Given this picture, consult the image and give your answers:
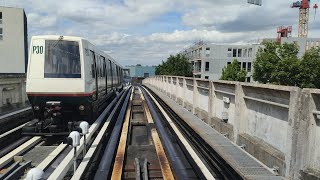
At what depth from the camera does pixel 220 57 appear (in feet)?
262

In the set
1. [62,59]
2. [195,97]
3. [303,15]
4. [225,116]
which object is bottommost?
[225,116]

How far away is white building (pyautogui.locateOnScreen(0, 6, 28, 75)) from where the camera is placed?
74.8m

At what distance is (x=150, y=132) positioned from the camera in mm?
12430

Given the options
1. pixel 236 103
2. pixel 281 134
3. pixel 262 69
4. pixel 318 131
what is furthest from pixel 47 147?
pixel 262 69

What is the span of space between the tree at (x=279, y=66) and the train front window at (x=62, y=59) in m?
35.6

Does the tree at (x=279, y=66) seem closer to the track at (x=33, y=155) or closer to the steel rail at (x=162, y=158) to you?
the steel rail at (x=162, y=158)

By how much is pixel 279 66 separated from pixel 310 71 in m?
3.63

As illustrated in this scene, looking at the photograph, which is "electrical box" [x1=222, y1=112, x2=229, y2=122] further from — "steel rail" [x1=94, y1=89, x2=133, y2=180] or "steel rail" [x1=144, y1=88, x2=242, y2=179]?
"steel rail" [x1=94, y1=89, x2=133, y2=180]

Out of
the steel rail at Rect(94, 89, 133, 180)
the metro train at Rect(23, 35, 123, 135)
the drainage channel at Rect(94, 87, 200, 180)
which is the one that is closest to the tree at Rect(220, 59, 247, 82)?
the drainage channel at Rect(94, 87, 200, 180)

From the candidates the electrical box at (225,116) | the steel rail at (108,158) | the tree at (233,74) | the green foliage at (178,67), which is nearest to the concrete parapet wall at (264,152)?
the electrical box at (225,116)

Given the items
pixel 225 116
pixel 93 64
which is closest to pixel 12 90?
pixel 93 64

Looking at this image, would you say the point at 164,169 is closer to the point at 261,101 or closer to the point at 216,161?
the point at 216,161

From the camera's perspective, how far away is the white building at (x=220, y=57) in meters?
79.9

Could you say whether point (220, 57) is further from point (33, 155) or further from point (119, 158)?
point (33, 155)
